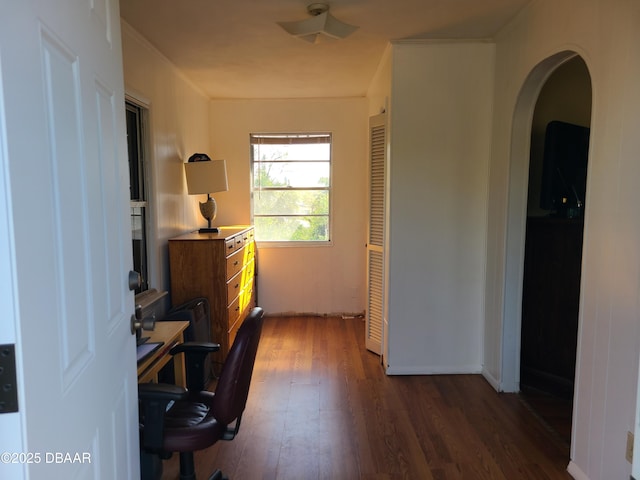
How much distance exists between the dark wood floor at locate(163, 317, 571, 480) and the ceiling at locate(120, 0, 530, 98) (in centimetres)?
254

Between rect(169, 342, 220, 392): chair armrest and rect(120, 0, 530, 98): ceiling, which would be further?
rect(120, 0, 530, 98): ceiling

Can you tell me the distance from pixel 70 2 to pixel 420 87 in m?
2.58

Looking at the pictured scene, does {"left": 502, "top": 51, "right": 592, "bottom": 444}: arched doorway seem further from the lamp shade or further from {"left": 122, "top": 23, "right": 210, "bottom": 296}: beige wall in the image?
{"left": 122, "top": 23, "right": 210, "bottom": 296}: beige wall

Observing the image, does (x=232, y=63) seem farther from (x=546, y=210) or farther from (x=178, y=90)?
(x=546, y=210)

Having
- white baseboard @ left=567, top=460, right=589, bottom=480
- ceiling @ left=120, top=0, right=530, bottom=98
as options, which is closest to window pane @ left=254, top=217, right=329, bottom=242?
ceiling @ left=120, top=0, right=530, bottom=98

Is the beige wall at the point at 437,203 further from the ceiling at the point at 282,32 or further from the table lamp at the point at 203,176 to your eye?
the table lamp at the point at 203,176

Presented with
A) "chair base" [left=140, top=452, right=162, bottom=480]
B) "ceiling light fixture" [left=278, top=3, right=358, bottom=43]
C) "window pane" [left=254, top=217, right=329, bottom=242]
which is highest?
"ceiling light fixture" [left=278, top=3, right=358, bottom=43]

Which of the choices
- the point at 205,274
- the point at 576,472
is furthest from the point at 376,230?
the point at 576,472

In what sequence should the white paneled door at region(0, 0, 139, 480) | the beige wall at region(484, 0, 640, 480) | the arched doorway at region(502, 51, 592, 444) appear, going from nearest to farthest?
1. the white paneled door at region(0, 0, 139, 480)
2. the beige wall at region(484, 0, 640, 480)
3. the arched doorway at region(502, 51, 592, 444)

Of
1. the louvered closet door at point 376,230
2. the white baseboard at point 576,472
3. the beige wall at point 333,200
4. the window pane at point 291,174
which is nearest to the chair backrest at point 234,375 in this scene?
the white baseboard at point 576,472

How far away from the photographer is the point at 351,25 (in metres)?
2.66

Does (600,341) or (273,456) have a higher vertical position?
(600,341)

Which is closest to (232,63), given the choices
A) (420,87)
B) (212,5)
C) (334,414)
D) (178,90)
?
(178,90)

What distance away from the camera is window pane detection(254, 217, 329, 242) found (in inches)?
193
